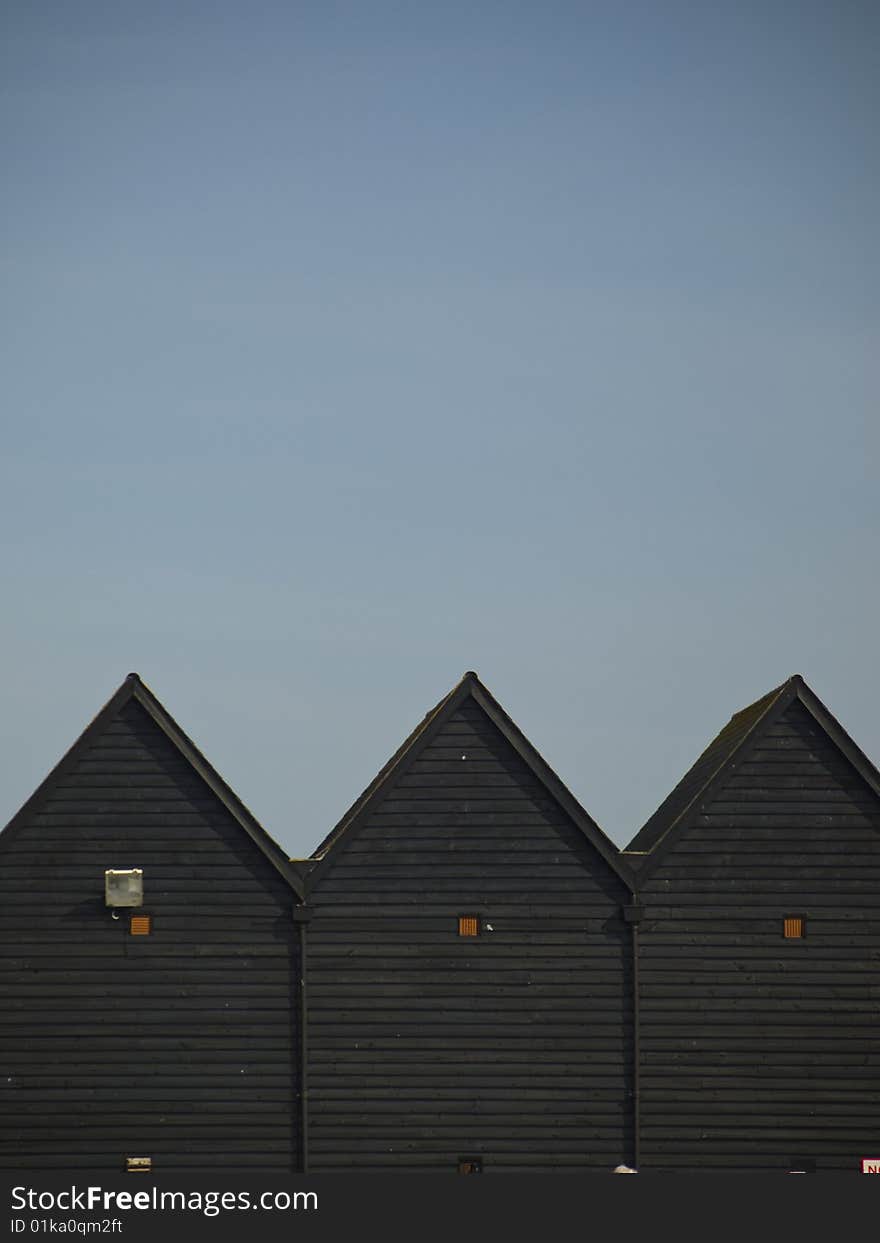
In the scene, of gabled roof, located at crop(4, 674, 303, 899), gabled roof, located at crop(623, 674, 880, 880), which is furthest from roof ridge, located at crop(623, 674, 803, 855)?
gabled roof, located at crop(4, 674, 303, 899)

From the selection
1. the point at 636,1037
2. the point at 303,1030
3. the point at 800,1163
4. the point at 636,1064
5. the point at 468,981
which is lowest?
the point at 800,1163

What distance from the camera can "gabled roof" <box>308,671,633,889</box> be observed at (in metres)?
40.4

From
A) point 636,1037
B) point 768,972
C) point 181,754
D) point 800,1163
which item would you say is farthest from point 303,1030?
point 800,1163

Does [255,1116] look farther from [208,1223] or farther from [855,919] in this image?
[855,919]

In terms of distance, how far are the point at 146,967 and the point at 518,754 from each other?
824 cm

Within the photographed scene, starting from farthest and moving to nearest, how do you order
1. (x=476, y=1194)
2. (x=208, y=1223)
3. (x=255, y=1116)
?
(x=255, y=1116) < (x=476, y=1194) < (x=208, y=1223)

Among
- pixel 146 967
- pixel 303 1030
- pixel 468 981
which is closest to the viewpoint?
pixel 303 1030

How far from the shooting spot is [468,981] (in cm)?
4038

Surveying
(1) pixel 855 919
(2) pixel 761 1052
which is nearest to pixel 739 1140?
(2) pixel 761 1052

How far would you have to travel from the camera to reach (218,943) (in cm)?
4025

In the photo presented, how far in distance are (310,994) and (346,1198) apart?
9.53 m

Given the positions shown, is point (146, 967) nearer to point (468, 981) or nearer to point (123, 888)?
point (123, 888)

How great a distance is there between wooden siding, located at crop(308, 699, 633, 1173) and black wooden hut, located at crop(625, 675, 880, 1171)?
968mm

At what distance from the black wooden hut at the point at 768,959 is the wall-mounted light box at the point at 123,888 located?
9.68 meters
